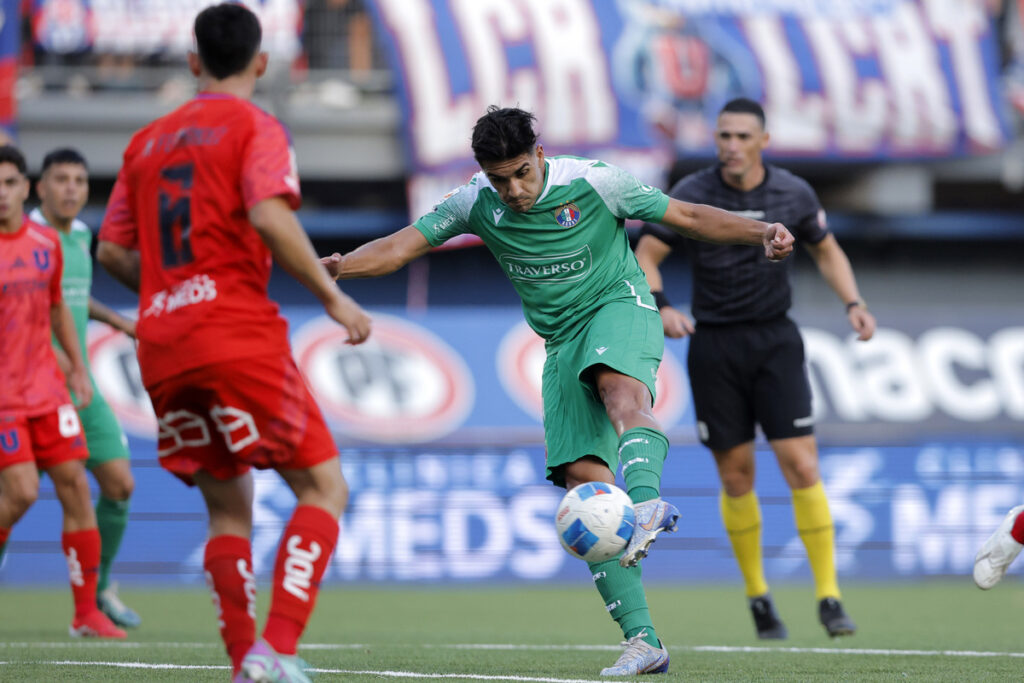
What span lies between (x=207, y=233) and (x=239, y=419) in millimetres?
555

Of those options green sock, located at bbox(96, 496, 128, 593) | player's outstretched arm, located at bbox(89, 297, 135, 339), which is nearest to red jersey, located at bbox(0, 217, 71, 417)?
player's outstretched arm, located at bbox(89, 297, 135, 339)

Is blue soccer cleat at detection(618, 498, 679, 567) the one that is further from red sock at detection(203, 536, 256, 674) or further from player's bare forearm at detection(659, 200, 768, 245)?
red sock at detection(203, 536, 256, 674)

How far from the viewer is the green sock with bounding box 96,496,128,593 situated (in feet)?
28.5

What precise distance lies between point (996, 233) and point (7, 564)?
14.7 meters

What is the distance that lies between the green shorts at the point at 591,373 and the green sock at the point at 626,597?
46cm

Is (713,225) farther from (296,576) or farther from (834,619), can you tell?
(834,619)

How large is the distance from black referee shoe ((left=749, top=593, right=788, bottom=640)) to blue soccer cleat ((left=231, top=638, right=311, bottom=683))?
4.08m

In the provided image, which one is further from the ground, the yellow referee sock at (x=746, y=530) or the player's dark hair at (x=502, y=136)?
the player's dark hair at (x=502, y=136)

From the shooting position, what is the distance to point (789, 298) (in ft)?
25.8

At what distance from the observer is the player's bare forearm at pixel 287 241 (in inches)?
163

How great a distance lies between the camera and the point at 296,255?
4148 millimetres

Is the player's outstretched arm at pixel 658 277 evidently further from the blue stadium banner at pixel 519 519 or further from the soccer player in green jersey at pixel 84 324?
the blue stadium banner at pixel 519 519

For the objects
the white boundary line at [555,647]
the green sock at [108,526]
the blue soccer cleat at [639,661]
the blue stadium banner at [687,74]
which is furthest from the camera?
the blue stadium banner at [687,74]

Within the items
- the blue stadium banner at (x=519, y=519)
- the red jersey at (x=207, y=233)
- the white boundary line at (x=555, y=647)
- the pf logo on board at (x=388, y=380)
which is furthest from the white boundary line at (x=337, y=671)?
the pf logo on board at (x=388, y=380)
